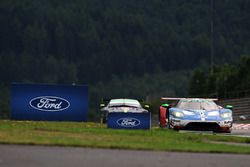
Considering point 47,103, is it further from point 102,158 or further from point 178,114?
point 102,158

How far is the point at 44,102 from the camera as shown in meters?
25.3

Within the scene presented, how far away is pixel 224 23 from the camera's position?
7338 inches

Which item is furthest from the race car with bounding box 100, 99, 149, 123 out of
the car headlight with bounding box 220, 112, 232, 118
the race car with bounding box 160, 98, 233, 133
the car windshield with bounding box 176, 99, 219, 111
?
the car headlight with bounding box 220, 112, 232, 118

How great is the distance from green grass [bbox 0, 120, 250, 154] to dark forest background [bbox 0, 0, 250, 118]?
459ft

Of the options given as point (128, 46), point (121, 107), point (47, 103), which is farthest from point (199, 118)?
point (128, 46)

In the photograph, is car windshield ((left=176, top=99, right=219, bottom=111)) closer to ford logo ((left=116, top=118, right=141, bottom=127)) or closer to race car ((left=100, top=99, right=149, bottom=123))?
ford logo ((left=116, top=118, right=141, bottom=127))

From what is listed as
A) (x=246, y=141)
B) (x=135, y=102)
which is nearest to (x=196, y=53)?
(x=135, y=102)

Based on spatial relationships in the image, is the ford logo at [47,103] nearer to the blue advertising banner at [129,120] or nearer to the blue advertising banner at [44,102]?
the blue advertising banner at [44,102]

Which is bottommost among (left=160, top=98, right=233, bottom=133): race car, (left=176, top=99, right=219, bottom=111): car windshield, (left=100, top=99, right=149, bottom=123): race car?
(left=100, top=99, right=149, bottom=123): race car

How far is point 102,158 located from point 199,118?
1120 cm

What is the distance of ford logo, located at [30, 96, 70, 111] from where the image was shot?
83.1ft

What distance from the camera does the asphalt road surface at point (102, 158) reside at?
1212 cm

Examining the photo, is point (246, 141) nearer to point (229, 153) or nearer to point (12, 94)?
point (229, 153)

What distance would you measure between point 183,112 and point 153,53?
16529 centimetres
